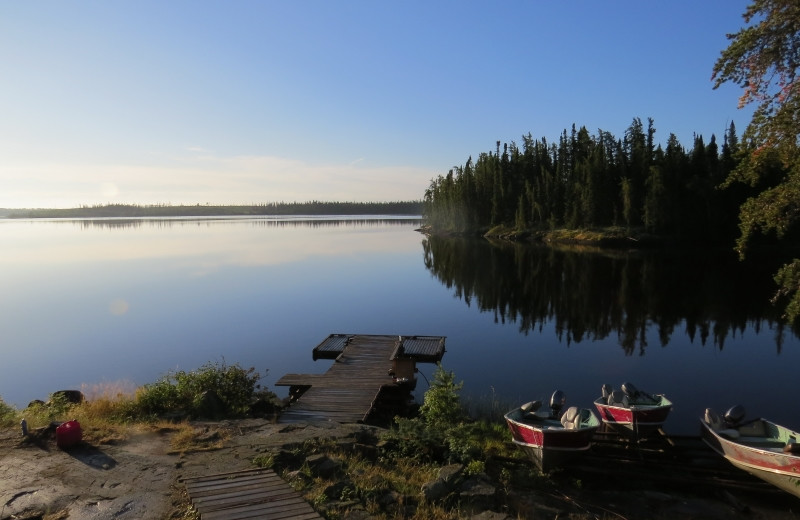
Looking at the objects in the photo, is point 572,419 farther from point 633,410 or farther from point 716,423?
point 716,423

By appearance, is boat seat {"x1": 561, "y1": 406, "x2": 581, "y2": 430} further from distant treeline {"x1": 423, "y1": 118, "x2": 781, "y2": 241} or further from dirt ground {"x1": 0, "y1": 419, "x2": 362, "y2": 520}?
distant treeline {"x1": 423, "y1": 118, "x2": 781, "y2": 241}

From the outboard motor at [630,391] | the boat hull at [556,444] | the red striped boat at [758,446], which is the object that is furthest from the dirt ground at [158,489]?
the outboard motor at [630,391]

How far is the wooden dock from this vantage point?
56.6 ft

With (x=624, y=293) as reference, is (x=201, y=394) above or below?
above

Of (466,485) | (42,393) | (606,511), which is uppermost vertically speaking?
(466,485)

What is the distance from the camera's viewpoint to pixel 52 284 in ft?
166

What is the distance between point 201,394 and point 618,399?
1272cm

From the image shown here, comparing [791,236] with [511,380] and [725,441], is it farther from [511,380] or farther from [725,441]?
[725,441]

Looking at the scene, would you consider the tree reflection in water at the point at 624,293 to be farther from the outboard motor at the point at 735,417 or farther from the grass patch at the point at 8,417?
the grass patch at the point at 8,417

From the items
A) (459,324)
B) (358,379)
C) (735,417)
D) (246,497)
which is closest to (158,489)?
(246,497)

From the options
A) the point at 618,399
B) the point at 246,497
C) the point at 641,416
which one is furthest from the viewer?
the point at 618,399

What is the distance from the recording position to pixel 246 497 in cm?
862

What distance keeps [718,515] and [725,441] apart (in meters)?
2.38

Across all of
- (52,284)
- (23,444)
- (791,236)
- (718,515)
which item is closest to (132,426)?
(23,444)
